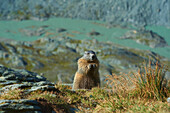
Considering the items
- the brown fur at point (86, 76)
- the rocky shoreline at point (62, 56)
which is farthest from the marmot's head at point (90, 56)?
the rocky shoreline at point (62, 56)

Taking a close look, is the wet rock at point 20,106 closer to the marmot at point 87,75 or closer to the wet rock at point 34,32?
the marmot at point 87,75

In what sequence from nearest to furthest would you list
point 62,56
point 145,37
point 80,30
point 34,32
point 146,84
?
point 146,84
point 62,56
point 145,37
point 80,30
point 34,32

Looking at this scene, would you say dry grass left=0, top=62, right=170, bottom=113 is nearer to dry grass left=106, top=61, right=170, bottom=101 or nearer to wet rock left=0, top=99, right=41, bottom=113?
dry grass left=106, top=61, right=170, bottom=101

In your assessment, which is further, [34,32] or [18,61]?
[34,32]

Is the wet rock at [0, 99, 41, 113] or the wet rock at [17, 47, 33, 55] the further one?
the wet rock at [17, 47, 33, 55]

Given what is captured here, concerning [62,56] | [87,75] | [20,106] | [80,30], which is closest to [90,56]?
[87,75]

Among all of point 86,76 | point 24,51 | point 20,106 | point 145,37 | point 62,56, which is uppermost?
point 20,106

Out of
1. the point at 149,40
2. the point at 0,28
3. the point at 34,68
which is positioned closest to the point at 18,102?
the point at 34,68

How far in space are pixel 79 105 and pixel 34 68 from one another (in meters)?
110

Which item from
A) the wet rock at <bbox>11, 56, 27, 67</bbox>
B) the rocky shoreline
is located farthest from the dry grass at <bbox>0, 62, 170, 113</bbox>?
the wet rock at <bbox>11, 56, 27, 67</bbox>

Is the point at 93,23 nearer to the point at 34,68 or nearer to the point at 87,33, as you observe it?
the point at 87,33

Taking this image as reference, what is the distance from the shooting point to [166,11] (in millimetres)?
167000

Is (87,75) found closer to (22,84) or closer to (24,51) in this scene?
(22,84)

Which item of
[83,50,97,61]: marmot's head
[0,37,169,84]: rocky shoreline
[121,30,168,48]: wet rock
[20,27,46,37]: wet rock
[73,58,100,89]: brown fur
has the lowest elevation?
[0,37,169,84]: rocky shoreline
